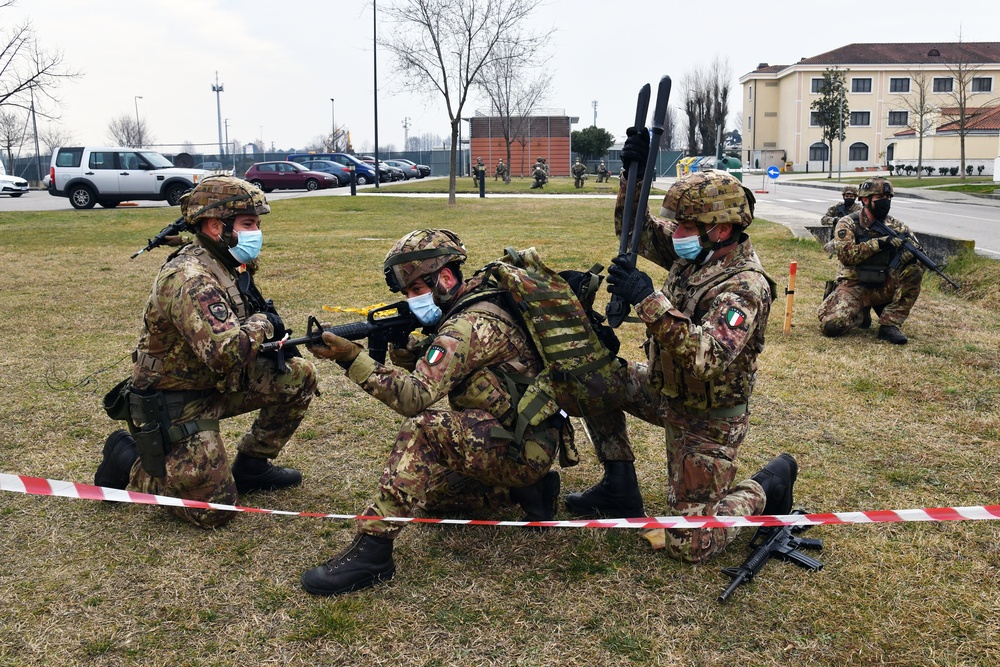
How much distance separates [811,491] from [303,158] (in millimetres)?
40858

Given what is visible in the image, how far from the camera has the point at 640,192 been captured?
3.84m

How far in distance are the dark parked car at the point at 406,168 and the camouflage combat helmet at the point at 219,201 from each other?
44345 mm

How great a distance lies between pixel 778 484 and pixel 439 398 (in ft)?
5.66

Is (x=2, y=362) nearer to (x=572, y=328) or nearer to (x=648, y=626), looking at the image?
(x=572, y=328)

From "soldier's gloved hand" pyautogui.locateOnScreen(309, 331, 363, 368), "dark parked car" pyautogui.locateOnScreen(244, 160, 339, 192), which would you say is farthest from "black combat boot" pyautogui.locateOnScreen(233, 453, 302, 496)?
"dark parked car" pyautogui.locateOnScreen(244, 160, 339, 192)

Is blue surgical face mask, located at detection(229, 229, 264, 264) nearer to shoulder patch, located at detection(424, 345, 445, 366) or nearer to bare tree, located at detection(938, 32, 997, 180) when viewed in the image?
shoulder patch, located at detection(424, 345, 445, 366)

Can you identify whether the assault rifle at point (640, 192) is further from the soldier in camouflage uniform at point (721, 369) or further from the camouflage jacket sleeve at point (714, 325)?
the camouflage jacket sleeve at point (714, 325)

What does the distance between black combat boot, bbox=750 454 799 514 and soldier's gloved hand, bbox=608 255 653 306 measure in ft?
3.96

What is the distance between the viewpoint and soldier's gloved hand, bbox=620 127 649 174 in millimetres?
3914

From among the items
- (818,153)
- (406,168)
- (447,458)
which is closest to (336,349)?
(447,458)

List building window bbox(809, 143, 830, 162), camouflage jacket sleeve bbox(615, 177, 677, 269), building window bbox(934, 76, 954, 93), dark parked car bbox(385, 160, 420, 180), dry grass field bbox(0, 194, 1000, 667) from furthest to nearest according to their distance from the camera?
building window bbox(809, 143, 830, 162), building window bbox(934, 76, 954, 93), dark parked car bbox(385, 160, 420, 180), camouflage jacket sleeve bbox(615, 177, 677, 269), dry grass field bbox(0, 194, 1000, 667)

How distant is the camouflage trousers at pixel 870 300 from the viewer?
7836 millimetres

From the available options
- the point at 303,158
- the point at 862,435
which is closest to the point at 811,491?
the point at 862,435

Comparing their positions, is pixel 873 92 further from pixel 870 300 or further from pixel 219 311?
pixel 219 311
